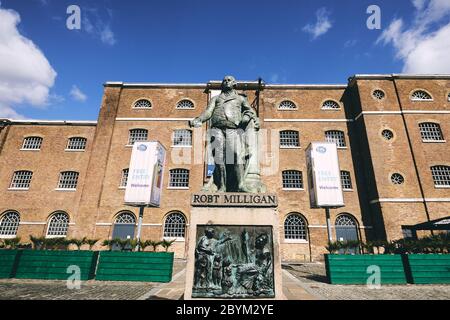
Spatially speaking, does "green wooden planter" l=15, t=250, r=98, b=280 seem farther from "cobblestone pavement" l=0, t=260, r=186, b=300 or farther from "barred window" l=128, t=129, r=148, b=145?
"barred window" l=128, t=129, r=148, b=145

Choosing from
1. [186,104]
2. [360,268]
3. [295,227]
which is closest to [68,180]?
[186,104]

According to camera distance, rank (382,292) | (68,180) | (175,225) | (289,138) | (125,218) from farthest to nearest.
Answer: (289,138) < (68,180) < (125,218) < (175,225) < (382,292)

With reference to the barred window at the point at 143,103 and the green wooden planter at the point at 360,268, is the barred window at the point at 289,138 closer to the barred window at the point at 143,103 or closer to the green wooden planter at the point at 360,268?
the green wooden planter at the point at 360,268

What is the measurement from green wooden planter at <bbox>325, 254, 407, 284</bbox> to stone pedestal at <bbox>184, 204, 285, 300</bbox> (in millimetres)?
6272

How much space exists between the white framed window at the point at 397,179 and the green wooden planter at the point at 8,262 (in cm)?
2100

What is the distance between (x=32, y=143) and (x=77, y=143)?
3932 mm

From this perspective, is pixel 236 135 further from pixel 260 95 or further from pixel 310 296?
pixel 260 95

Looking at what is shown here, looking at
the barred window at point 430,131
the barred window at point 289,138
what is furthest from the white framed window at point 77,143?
the barred window at point 430,131

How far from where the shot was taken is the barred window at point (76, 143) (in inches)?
781

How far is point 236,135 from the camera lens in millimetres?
4383

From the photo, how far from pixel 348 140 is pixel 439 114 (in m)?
6.74

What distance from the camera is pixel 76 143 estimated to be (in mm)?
19984

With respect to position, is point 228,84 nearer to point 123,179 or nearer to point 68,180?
point 123,179
